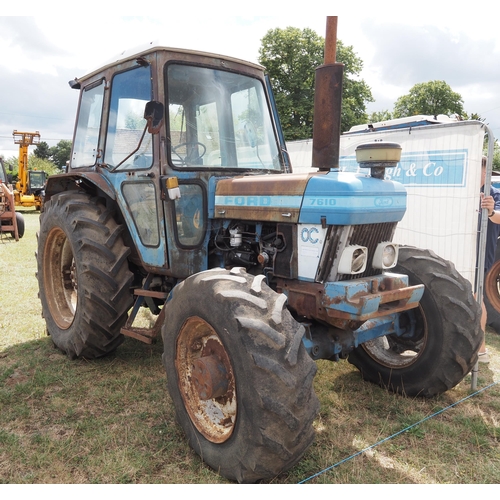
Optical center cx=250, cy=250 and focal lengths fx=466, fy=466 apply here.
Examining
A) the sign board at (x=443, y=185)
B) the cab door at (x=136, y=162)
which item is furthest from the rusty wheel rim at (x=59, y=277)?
the sign board at (x=443, y=185)

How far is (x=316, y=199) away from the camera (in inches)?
108

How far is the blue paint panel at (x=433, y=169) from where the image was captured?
527 centimetres

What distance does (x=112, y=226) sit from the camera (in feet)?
12.4

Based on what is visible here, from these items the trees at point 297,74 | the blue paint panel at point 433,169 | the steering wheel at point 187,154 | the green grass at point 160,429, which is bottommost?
the green grass at point 160,429

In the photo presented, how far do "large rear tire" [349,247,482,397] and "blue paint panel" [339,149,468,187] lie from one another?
2.27 meters

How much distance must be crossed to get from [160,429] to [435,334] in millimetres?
1982

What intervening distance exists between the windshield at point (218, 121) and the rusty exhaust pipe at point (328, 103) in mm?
897

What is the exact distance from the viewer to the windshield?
11.0 feet

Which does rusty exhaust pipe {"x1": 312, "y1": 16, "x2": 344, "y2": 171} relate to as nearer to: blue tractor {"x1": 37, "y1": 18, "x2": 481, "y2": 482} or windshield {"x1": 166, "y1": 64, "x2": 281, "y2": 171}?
blue tractor {"x1": 37, "y1": 18, "x2": 481, "y2": 482}

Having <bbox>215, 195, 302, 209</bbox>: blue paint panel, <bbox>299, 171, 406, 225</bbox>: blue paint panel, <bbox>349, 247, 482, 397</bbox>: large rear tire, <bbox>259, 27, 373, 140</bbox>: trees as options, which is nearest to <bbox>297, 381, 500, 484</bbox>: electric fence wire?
<bbox>349, 247, 482, 397</bbox>: large rear tire

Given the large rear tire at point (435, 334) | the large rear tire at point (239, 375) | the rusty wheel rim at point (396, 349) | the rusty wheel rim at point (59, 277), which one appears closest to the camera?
the large rear tire at point (239, 375)

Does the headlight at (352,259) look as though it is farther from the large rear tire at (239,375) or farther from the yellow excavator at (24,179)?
the yellow excavator at (24,179)

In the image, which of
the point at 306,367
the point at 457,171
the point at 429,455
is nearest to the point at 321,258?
the point at 306,367

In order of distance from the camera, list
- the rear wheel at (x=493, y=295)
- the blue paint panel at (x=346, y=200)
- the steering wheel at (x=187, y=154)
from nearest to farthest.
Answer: the blue paint panel at (x=346, y=200)
the steering wheel at (x=187, y=154)
the rear wheel at (x=493, y=295)
